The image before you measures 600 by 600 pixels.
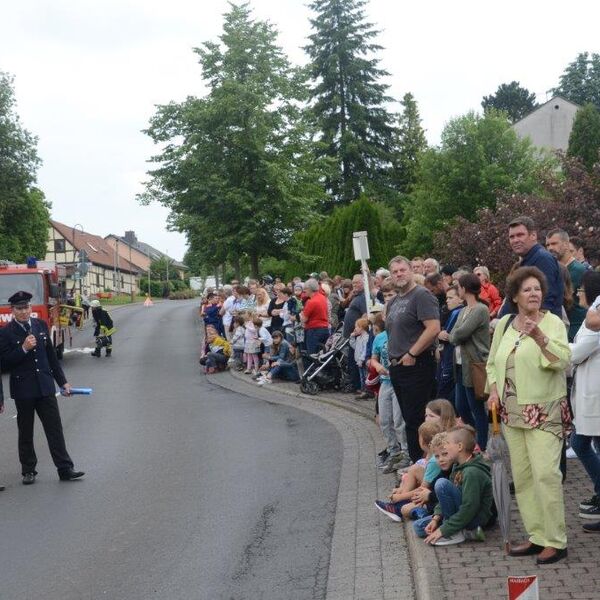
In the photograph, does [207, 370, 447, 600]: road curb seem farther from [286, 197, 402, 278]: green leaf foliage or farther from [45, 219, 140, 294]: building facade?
[45, 219, 140, 294]: building facade

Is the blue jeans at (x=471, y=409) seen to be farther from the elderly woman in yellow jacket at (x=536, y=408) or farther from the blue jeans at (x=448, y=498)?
the elderly woman in yellow jacket at (x=536, y=408)

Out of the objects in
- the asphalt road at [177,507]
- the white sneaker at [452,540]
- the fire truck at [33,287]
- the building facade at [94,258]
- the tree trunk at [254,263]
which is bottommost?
the asphalt road at [177,507]

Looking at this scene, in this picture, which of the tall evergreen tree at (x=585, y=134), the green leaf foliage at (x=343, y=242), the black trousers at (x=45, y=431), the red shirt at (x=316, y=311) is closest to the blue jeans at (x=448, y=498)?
the black trousers at (x=45, y=431)

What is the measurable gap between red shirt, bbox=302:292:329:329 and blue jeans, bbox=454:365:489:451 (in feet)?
26.8

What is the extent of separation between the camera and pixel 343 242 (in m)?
36.8

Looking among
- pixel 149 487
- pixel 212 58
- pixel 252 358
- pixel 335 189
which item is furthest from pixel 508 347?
pixel 335 189

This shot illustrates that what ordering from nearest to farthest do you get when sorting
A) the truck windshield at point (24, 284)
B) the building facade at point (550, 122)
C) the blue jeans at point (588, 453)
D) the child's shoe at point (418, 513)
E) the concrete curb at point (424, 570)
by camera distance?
1. the concrete curb at point (424, 570)
2. the blue jeans at point (588, 453)
3. the child's shoe at point (418, 513)
4. the truck windshield at point (24, 284)
5. the building facade at point (550, 122)

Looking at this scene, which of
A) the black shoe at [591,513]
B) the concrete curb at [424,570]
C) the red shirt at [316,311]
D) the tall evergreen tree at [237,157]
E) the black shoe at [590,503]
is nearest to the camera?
the concrete curb at [424,570]

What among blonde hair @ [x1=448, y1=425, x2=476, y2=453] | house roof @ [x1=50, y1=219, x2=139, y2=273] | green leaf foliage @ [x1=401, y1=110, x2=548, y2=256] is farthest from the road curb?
house roof @ [x1=50, y1=219, x2=139, y2=273]

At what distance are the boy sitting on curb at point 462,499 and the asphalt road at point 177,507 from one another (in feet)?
2.78

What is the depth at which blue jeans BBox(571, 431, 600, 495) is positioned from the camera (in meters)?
6.44

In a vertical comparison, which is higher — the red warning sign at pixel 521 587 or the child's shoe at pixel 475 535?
the red warning sign at pixel 521 587

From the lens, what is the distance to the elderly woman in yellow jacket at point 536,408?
19.2ft

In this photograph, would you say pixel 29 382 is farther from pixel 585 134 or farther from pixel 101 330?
pixel 585 134
